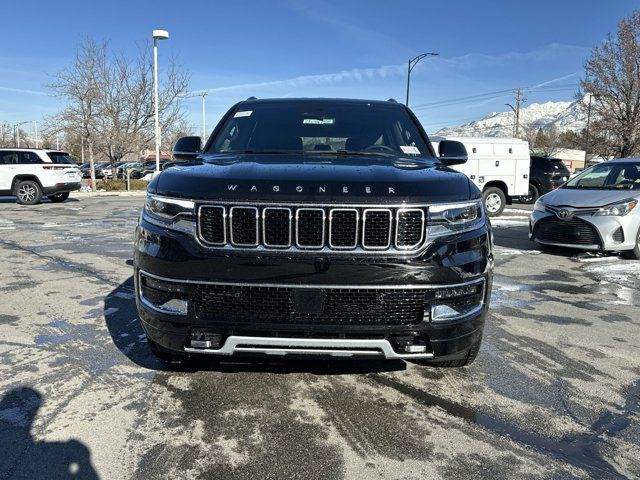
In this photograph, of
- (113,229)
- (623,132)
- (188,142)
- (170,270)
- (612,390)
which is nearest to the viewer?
(170,270)

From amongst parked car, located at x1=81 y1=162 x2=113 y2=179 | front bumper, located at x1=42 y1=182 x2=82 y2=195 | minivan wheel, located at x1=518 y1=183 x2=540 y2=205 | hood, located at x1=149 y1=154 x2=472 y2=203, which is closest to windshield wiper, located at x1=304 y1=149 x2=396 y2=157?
hood, located at x1=149 y1=154 x2=472 y2=203

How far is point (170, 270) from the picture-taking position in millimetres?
2727

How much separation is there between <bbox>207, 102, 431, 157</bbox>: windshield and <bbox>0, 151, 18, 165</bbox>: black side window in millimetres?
14530

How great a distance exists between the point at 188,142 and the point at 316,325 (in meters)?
2.25

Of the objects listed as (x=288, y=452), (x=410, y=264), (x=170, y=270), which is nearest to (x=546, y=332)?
(x=410, y=264)

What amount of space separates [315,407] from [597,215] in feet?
21.1

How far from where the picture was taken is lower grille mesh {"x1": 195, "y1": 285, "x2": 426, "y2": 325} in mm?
2658

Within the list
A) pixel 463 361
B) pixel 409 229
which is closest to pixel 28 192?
pixel 463 361

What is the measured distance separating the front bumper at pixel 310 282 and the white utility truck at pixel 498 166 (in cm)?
1267

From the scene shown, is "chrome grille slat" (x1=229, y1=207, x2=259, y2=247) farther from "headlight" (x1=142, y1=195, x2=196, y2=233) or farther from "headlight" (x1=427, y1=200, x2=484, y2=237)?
"headlight" (x1=427, y1=200, x2=484, y2=237)

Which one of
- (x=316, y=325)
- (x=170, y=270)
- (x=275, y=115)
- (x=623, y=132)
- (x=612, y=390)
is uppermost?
(x=623, y=132)

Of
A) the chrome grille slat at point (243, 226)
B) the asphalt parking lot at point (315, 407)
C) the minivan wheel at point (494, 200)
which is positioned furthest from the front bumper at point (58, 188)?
the chrome grille slat at point (243, 226)

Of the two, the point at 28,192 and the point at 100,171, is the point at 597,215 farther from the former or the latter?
the point at 100,171

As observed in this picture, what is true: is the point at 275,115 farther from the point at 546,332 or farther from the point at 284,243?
the point at 546,332
